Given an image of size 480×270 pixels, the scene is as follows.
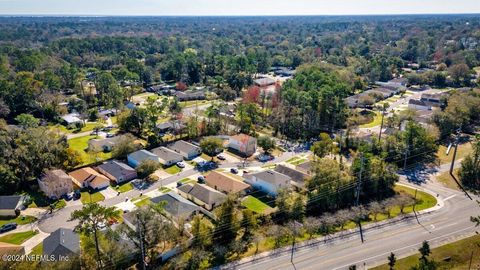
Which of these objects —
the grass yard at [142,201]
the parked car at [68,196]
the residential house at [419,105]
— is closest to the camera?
the grass yard at [142,201]

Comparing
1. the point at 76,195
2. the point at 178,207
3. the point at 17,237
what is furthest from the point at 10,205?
the point at 178,207

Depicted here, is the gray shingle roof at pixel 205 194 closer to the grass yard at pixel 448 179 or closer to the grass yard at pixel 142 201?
the grass yard at pixel 142 201

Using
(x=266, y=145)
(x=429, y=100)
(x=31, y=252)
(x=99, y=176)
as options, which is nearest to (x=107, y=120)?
(x=99, y=176)

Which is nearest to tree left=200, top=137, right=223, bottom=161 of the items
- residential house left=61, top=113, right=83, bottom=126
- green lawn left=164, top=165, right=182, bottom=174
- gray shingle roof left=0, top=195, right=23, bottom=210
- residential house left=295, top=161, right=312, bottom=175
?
green lawn left=164, top=165, right=182, bottom=174

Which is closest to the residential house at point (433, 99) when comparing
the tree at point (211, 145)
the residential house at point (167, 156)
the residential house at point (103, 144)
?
the tree at point (211, 145)

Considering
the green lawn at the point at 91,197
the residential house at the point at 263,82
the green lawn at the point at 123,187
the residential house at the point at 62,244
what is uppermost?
the residential house at the point at 263,82

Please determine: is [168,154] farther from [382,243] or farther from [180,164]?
[382,243]
